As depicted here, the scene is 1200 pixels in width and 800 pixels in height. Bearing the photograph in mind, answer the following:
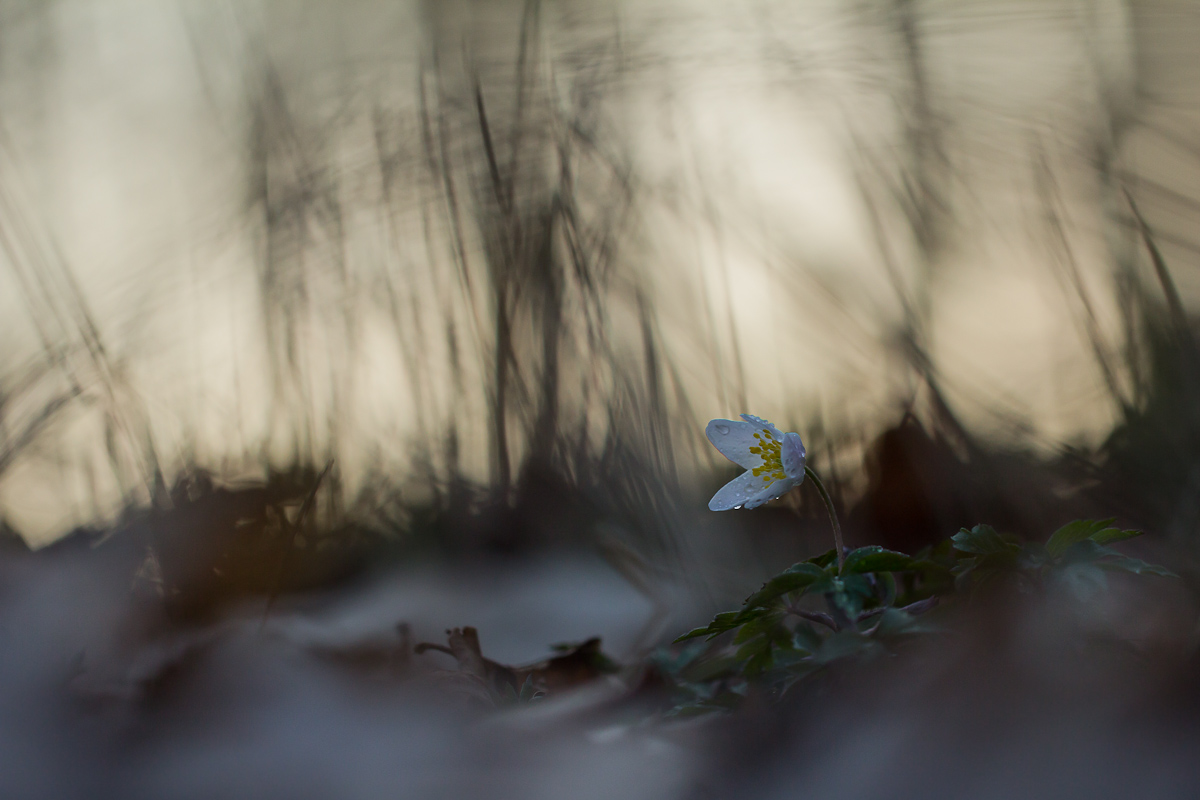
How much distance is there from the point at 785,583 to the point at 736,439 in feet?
0.50

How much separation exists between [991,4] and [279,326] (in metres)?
0.94

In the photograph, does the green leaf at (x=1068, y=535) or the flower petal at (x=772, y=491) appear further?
the flower petal at (x=772, y=491)

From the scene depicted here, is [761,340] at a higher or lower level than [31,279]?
lower

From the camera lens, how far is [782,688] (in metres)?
0.41

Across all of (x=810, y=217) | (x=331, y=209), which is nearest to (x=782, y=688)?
(x=810, y=217)

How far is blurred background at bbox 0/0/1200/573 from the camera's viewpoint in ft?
2.29

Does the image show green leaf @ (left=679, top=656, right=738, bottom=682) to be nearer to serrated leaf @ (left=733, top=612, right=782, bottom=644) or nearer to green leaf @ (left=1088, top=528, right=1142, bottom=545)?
serrated leaf @ (left=733, top=612, right=782, bottom=644)

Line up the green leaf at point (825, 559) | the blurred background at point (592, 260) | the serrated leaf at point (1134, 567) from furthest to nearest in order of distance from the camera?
the blurred background at point (592, 260) < the green leaf at point (825, 559) < the serrated leaf at point (1134, 567)

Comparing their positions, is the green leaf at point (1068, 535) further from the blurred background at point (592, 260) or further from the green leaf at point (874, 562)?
the blurred background at point (592, 260)

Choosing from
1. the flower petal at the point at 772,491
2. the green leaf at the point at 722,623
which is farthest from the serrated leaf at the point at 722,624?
the flower petal at the point at 772,491

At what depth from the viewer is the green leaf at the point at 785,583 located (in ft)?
1.41

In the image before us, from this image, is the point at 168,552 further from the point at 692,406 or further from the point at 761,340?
the point at 761,340

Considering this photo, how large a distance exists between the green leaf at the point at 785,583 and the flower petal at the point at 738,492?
0.10 metres

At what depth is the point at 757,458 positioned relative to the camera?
0.56 metres
